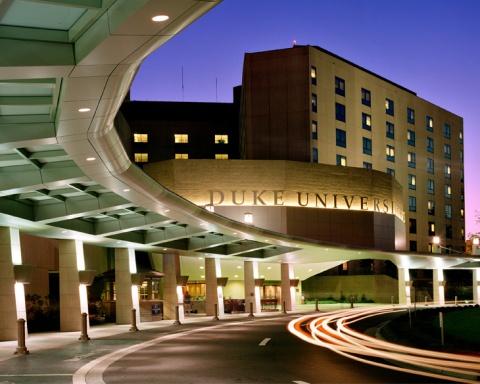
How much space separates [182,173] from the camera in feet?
243

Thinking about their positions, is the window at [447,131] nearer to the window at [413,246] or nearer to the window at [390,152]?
the window at [390,152]

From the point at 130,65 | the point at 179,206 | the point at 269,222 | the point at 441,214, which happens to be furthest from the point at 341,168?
the point at 130,65

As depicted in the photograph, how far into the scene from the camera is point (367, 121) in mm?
92562

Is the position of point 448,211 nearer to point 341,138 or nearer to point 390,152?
point 390,152

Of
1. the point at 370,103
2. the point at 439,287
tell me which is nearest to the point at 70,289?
the point at 439,287

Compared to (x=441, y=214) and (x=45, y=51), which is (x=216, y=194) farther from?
(x=45, y=51)

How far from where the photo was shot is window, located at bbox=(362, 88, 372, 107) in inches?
3605

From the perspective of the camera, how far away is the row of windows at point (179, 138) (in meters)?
112

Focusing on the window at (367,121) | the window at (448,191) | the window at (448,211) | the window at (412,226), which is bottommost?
the window at (412,226)

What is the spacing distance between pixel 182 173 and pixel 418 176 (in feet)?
144

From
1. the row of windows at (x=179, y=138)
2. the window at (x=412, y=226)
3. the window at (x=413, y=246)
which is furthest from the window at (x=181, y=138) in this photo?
the window at (x=413, y=246)

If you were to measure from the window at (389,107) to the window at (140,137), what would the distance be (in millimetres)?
37554

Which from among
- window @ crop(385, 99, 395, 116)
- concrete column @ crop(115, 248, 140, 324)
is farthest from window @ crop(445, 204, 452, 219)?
concrete column @ crop(115, 248, 140, 324)

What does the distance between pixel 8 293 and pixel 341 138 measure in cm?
6540
